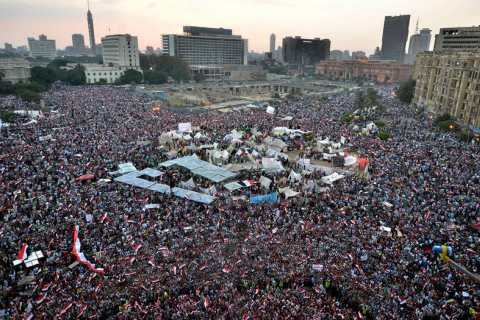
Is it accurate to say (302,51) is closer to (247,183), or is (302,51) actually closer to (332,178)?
(332,178)

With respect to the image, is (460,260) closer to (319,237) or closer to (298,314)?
(319,237)

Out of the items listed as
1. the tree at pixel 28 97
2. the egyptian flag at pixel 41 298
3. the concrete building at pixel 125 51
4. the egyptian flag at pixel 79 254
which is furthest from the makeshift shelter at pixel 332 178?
the concrete building at pixel 125 51

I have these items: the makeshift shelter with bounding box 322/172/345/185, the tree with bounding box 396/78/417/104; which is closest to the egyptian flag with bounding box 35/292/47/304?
the makeshift shelter with bounding box 322/172/345/185

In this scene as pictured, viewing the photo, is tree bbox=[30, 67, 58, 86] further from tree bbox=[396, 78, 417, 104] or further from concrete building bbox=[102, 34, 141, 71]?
tree bbox=[396, 78, 417, 104]

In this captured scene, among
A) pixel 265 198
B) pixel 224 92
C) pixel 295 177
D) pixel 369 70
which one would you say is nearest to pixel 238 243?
pixel 265 198

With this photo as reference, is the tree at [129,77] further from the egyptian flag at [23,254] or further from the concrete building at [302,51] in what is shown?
the concrete building at [302,51]

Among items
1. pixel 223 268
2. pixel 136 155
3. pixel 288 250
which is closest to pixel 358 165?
pixel 288 250
